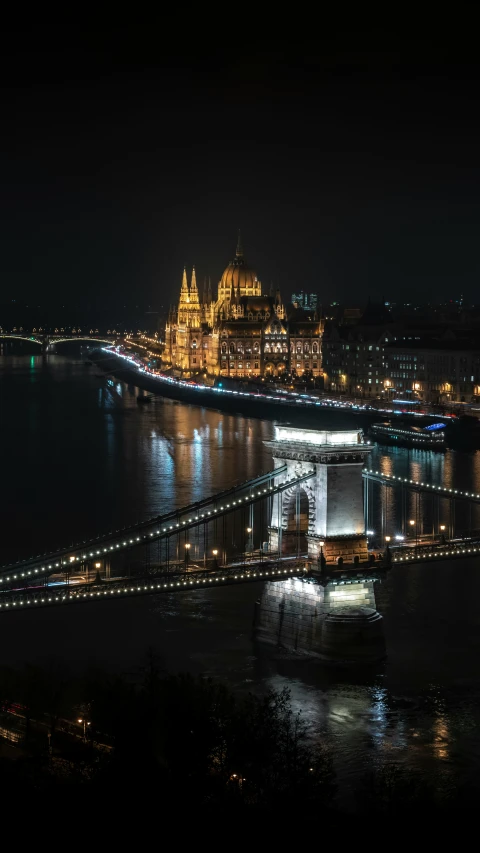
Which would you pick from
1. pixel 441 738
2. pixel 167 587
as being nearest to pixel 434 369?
pixel 167 587

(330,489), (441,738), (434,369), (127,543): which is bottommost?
(441,738)

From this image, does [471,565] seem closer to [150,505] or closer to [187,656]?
[187,656]

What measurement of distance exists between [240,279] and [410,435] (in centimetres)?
7299

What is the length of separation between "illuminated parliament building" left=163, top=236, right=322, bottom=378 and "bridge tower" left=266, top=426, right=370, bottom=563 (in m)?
98.8

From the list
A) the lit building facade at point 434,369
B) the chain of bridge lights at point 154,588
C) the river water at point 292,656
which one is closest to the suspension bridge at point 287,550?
the chain of bridge lights at point 154,588

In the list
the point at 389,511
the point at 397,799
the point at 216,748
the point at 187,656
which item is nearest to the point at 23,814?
the point at 216,748

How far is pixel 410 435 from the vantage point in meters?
69.9

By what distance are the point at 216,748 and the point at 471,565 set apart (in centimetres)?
1626

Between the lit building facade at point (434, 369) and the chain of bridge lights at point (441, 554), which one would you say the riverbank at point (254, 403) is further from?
the chain of bridge lights at point (441, 554)

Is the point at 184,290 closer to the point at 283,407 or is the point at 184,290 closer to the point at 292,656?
the point at 283,407

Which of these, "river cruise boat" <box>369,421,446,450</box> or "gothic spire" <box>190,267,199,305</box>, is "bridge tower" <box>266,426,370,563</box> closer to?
"river cruise boat" <box>369,421,446,450</box>

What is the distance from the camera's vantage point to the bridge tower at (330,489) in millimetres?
24031

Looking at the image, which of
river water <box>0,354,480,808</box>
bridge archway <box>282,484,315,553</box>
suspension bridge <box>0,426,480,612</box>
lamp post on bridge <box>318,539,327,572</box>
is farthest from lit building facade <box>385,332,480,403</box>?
lamp post on bridge <box>318,539,327,572</box>

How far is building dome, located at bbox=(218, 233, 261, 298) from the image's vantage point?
14062cm
